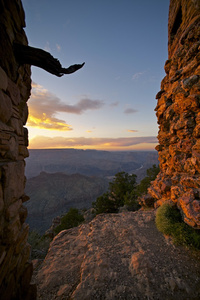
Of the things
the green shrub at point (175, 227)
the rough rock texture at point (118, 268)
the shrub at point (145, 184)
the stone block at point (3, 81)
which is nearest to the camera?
the stone block at point (3, 81)

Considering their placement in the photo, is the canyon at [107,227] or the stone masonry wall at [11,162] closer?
the stone masonry wall at [11,162]

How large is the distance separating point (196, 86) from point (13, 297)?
9.90 m

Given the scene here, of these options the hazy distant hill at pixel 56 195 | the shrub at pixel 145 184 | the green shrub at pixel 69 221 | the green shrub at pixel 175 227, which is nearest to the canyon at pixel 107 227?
the green shrub at pixel 175 227

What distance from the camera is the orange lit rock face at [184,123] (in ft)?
19.0

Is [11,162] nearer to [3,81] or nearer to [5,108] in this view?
[5,108]

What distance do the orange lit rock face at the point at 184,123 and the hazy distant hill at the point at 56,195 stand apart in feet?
220

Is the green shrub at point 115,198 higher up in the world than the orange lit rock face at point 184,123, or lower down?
lower down

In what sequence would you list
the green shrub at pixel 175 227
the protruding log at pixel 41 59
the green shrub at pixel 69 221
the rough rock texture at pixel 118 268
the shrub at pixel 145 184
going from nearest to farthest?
the protruding log at pixel 41 59 → the rough rock texture at pixel 118 268 → the green shrub at pixel 175 227 → the shrub at pixel 145 184 → the green shrub at pixel 69 221

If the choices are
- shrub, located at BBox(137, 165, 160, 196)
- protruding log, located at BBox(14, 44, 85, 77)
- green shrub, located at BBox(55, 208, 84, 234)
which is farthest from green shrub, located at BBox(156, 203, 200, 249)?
green shrub, located at BBox(55, 208, 84, 234)

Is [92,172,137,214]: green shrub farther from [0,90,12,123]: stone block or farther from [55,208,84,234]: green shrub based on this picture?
[0,90,12,123]: stone block

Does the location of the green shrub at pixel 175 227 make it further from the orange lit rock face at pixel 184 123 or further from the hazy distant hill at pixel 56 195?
the hazy distant hill at pixel 56 195

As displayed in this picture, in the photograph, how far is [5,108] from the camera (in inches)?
89.6

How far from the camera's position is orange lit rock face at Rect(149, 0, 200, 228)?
5.79 meters

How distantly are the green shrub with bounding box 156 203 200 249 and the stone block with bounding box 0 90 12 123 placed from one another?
714 centimetres
